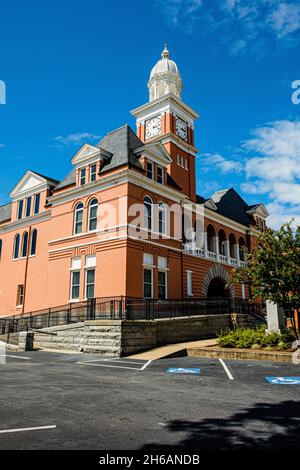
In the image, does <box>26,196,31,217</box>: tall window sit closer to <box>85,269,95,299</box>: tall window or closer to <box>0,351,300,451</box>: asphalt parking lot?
<box>85,269,95,299</box>: tall window

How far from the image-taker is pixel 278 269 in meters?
15.9

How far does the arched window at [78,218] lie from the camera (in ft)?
85.6

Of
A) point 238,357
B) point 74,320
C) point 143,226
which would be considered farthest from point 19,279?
point 238,357

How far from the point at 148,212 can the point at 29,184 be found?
43.0 ft

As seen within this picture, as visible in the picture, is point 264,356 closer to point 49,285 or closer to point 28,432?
point 28,432

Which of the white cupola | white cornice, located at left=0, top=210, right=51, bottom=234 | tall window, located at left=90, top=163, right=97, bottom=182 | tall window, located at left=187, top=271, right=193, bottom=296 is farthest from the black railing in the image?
the white cupola

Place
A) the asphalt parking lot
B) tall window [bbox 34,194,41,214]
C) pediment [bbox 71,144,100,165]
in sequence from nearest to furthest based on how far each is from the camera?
1. the asphalt parking lot
2. pediment [bbox 71,144,100,165]
3. tall window [bbox 34,194,41,214]

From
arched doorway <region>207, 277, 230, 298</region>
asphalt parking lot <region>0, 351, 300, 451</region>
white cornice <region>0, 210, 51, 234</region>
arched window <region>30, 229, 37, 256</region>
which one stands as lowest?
asphalt parking lot <region>0, 351, 300, 451</region>

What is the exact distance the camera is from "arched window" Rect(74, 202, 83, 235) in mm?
26094

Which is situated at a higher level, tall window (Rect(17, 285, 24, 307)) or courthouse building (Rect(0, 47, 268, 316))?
courthouse building (Rect(0, 47, 268, 316))

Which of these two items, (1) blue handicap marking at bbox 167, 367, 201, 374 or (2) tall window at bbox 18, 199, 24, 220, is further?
(2) tall window at bbox 18, 199, 24, 220

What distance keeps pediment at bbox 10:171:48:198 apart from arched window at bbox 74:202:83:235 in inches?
219
